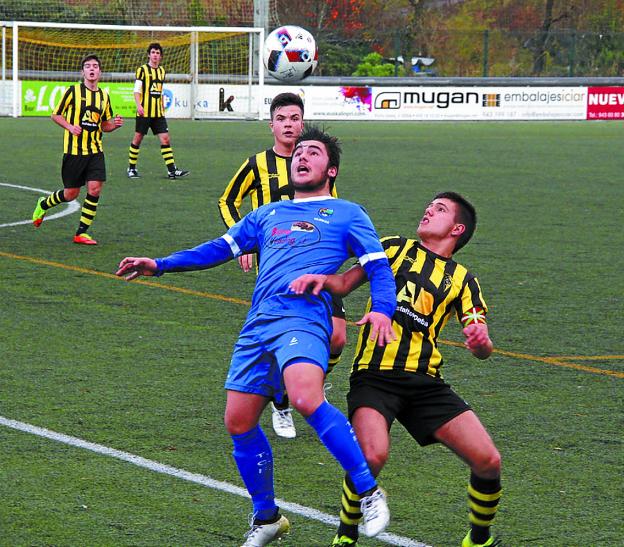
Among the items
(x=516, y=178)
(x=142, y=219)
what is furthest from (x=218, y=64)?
(x=142, y=219)

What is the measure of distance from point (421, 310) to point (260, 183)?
96.3 inches

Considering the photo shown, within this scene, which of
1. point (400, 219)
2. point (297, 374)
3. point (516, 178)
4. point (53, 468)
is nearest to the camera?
point (297, 374)

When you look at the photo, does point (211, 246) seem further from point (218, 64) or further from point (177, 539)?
point (218, 64)

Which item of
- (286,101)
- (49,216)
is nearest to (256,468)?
(286,101)

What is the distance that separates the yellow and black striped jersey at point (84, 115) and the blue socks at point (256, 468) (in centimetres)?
924

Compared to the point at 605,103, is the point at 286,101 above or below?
above

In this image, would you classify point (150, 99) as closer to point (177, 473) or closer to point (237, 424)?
point (177, 473)

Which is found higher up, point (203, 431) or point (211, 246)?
point (211, 246)

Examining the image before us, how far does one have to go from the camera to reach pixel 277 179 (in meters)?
7.12

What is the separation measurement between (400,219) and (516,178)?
6818 mm

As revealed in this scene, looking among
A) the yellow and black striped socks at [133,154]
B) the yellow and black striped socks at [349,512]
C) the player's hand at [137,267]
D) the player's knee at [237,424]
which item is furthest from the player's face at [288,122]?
the yellow and black striped socks at [133,154]

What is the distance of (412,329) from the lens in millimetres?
4930

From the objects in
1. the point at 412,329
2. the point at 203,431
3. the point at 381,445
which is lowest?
the point at 203,431

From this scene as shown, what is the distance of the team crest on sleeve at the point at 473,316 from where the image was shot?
16.0ft
